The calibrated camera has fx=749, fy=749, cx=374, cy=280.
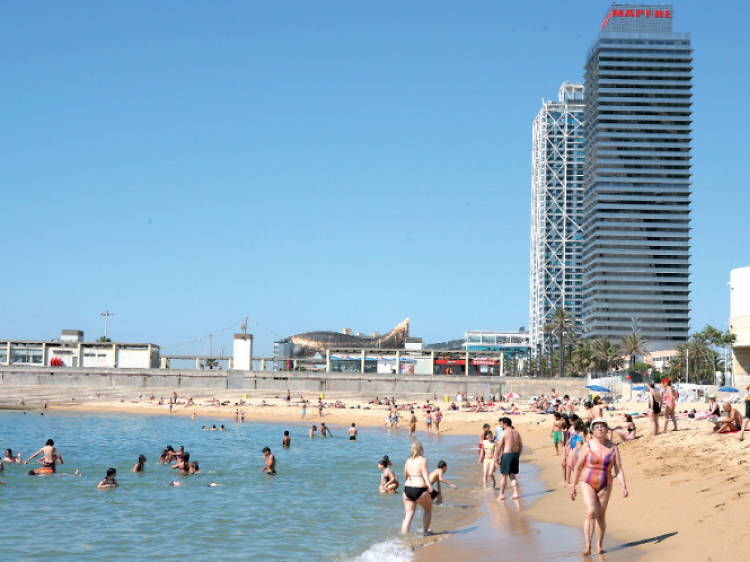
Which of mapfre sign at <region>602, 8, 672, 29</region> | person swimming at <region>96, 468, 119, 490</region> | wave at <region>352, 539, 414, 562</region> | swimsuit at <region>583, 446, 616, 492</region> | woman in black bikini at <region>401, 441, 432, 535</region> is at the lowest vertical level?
person swimming at <region>96, 468, 119, 490</region>

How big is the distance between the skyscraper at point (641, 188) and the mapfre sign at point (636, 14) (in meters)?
4.48

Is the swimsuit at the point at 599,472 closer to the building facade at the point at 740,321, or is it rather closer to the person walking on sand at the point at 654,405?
the person walking on sand at the point at 654,405

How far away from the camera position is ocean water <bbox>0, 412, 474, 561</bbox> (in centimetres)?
1310

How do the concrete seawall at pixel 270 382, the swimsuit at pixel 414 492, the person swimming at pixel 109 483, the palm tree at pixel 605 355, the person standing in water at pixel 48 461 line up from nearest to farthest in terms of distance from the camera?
1. the swimsuit at pixel 414 492
2. the person swimming at pixel 109 483
3. the person standing in water at pixel 48 461
4. the concrete seawall at pixel 270 382
5. the palm tree at pixel 605 355

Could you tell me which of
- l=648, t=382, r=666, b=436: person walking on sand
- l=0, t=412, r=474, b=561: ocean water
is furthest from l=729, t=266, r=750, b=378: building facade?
l=648, t=382, r=666, b=436: person walking on sand

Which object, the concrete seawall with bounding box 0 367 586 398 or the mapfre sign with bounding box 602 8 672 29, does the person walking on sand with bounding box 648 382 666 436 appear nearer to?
the concrete seawall with bounding box 0 367 586 398

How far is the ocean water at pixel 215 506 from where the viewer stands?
43.0ft

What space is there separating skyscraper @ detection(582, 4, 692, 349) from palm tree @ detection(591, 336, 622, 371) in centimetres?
5695

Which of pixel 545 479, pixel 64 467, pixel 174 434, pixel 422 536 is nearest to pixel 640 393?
pixel 174 434

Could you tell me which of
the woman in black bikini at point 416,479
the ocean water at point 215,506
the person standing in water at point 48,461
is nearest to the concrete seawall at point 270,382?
the ocean water at point 215,506

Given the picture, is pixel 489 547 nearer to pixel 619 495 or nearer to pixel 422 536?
pixel 422 536

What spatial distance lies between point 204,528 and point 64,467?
1375cm

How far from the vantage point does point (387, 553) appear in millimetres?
11945

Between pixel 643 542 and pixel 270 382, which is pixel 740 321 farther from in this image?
pixel 643 542
